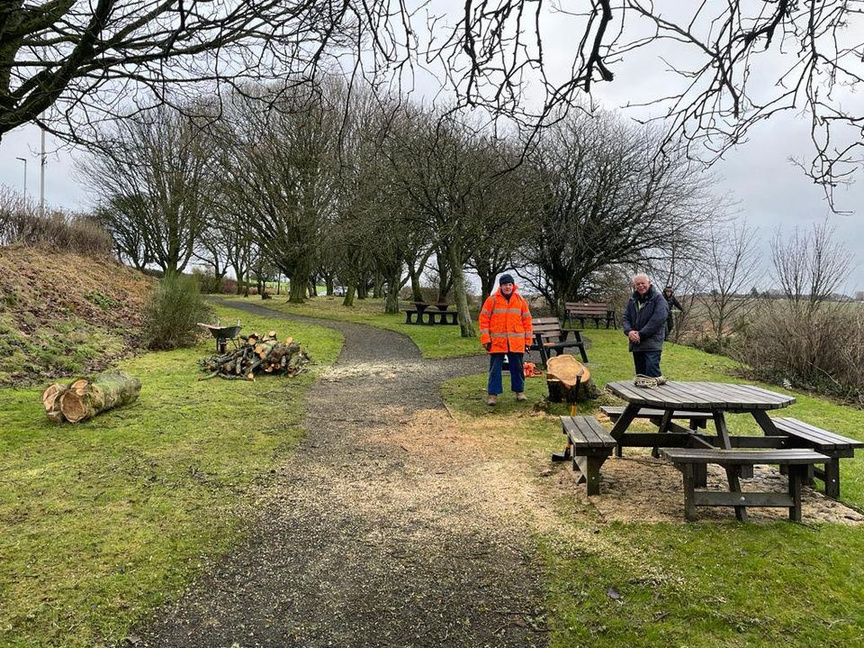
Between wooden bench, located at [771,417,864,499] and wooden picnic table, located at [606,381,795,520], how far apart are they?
143mm

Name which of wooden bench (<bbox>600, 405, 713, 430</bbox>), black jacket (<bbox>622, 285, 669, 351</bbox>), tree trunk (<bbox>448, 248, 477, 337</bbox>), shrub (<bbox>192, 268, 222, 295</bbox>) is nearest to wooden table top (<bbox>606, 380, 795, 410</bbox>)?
wooden bench (<bbox>600, 405, 713, 430</bbox>)

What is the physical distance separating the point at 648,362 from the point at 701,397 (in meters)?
3.25

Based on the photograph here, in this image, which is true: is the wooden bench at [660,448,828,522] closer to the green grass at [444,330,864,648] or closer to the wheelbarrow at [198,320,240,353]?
the green grass at [444,330,864,648]

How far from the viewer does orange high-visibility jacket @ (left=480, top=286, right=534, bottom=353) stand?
787 centimetres

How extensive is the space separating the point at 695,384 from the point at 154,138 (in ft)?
A: 92.1

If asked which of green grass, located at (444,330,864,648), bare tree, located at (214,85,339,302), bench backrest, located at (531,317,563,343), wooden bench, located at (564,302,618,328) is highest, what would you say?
bare tree, located at (214,85,339,302)

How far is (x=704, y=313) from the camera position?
833 inches

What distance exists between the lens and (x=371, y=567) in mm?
3262

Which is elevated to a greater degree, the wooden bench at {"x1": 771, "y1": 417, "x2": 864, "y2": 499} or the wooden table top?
the wooden table top

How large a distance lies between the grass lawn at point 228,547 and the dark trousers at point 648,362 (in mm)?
2019

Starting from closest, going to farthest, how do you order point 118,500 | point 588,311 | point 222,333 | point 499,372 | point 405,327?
point 118,500, point 499,372, point 222,333, point 405,327, point 588,311

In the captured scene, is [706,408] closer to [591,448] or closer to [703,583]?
[591,448]

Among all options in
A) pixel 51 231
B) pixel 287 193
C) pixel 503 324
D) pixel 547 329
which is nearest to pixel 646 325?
pixel 503 324

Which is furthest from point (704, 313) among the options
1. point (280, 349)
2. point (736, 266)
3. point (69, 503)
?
point (69, 503)
